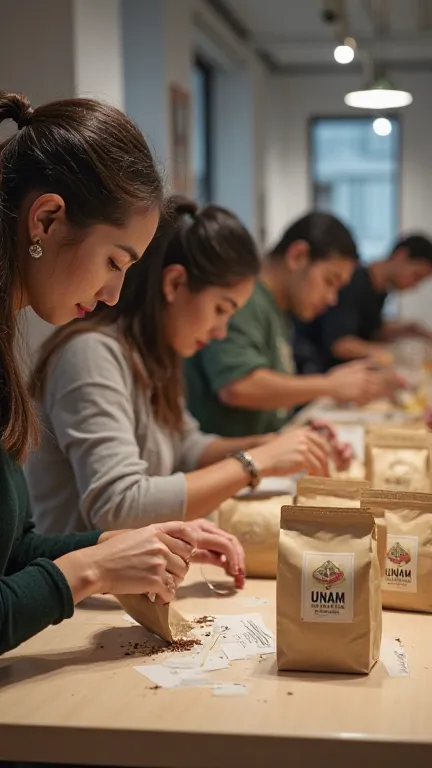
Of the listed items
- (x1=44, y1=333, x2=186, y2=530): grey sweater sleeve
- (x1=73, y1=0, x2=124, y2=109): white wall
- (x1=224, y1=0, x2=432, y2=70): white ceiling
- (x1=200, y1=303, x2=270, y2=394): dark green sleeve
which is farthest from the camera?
(x1=224, y1=0, x2=432, y2=70): white ceiling

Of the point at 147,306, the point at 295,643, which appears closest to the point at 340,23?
the point at 147,306

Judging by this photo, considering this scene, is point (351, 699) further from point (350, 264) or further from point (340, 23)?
point (340, 23)

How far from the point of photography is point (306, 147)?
353 inches

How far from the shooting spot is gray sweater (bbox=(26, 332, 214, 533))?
170 cm

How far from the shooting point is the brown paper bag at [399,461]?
1968 mm

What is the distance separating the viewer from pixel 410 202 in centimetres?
877

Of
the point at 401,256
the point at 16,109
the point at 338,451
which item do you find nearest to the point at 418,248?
→ the point at 401,256

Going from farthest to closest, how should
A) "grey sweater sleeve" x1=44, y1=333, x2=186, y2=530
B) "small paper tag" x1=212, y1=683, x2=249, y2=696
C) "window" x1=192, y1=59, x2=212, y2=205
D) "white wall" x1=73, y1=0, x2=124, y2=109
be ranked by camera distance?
"window" x1=192, y1=59, x2=212, y2=205 → "white wall" x1=73, y1=0, x2=124, y2=109 → "grey sweater sleeve" x1=44, y1=333, x2=186, y2=530 → "small paper tag" x1=212, y1=683, x2=249, y2=696

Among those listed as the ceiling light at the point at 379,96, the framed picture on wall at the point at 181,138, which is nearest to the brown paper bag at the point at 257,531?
the ceiling light at the point at 379,96

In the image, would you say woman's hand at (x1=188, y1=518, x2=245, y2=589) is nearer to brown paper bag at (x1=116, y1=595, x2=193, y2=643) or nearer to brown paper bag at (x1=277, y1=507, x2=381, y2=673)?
brown paper bag at (x1=116, y1=595, x2=193, y2=643)

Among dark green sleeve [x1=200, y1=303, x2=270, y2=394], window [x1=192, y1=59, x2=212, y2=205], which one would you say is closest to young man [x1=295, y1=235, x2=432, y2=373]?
dark green sleeve [x1=200, y1=303, x2=270, y2=394]

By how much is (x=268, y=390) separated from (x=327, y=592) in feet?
5.85

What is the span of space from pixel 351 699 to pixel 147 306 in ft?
3.26

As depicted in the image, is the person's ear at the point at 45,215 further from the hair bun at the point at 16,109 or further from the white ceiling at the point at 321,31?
the white ceiling at the point at 321,31
